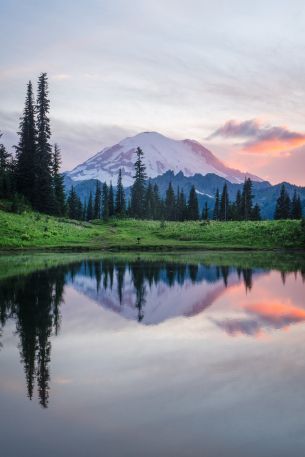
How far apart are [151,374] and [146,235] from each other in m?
A: 54.7

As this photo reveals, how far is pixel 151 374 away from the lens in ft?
31.0

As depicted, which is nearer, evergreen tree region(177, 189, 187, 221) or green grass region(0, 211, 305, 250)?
green grass region(0, 211, 305, 250)

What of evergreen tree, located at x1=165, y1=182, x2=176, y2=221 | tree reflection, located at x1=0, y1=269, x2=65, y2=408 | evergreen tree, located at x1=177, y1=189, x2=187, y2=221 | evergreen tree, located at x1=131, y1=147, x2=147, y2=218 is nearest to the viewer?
tree reflection, located at x1=0, y1=269, x2=65, y2=408

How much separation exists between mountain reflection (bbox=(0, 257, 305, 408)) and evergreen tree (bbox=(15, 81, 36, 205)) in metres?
41.0

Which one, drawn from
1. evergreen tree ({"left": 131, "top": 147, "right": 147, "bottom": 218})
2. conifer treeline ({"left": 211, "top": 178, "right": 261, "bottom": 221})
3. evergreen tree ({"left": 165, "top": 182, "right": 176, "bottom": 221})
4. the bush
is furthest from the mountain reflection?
evergreen tree ({"left": 165, "top": 182, "right": 176, "bottom": 221})

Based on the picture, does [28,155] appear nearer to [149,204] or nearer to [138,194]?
[138,194]

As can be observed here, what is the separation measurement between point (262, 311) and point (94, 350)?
7.73 m

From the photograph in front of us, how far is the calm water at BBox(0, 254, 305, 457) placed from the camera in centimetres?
Result: 672

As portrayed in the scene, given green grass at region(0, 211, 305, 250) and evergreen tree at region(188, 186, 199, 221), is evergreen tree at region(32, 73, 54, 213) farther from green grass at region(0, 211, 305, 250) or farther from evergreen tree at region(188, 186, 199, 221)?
evergreen tree at region(188, 186, 199, 221)

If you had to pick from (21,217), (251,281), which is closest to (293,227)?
(21,217)

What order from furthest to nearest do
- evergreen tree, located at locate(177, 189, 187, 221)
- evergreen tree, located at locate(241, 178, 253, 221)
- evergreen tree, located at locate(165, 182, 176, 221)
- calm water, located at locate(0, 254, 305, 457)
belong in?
evergreen tree, located at locate(165, 182, 176, 221) → evergreen tree, located at locate(177, 189, 187, 221) → evergreen tree, located at locate(241, 178, 253, 221) → calm water, located at locate(0, 254, 305, 457)

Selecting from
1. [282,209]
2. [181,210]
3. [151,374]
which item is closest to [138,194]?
[181,210]

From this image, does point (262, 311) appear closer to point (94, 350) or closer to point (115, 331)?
point (115, 331)

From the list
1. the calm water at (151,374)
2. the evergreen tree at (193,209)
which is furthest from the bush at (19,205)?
the evergreen tree at (193,209)
